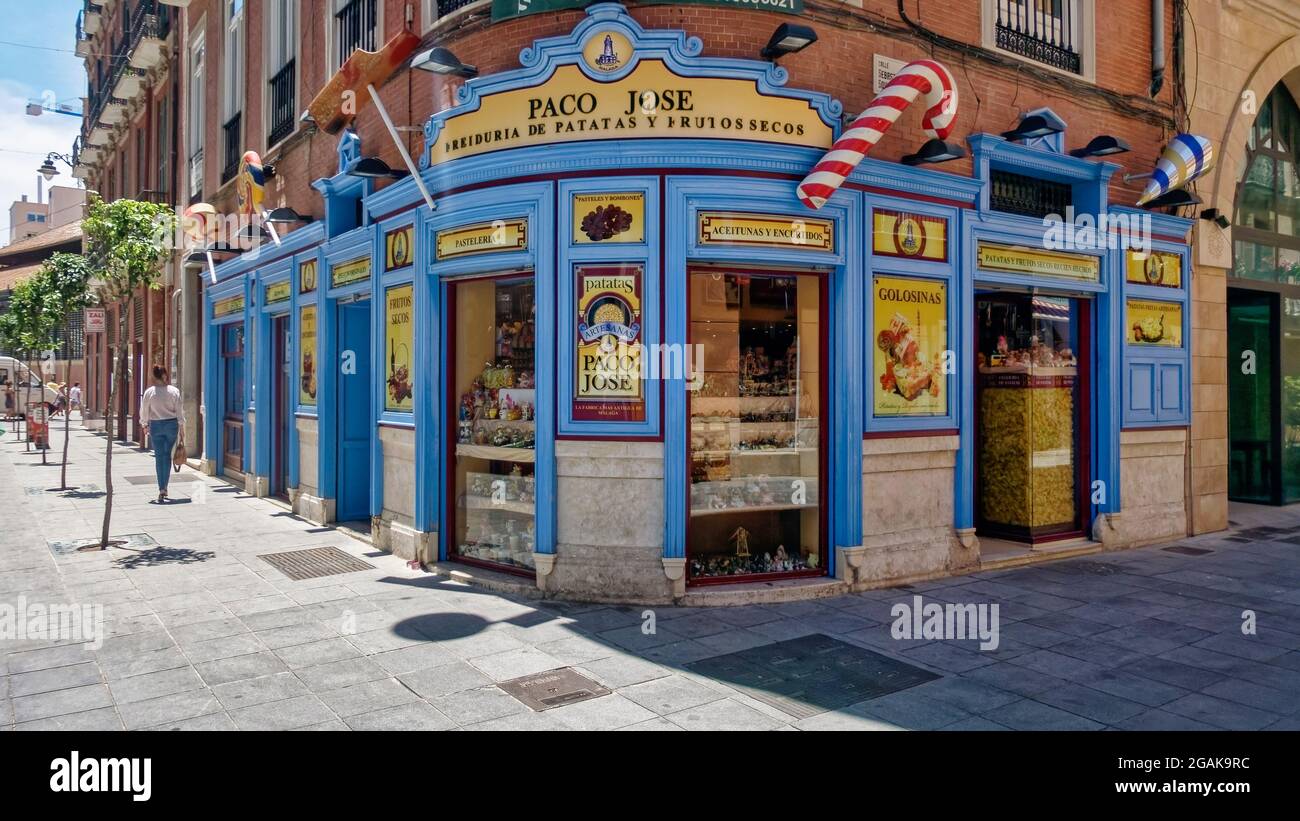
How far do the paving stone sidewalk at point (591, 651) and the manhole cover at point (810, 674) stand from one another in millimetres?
44

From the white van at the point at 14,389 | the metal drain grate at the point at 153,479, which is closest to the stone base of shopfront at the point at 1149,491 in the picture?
the metal drain grate at the point at 153,479

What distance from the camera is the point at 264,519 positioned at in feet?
36.8

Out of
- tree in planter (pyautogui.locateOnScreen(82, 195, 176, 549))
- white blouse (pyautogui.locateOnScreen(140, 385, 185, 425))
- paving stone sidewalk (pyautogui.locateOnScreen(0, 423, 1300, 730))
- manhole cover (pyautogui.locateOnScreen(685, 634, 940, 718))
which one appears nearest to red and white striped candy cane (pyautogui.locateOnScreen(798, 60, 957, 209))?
paving stone sidewalk (pyautogui.locateOnScreen(0, 423, 1300, 730))

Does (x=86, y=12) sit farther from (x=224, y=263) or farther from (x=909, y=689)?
(x=909, y=689)

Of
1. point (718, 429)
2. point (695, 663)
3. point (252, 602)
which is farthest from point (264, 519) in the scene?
point (695, 663)

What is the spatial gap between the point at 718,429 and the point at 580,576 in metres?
1.81

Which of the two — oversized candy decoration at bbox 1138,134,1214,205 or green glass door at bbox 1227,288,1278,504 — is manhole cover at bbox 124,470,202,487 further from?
green glass door at bbox 1227,288,1278,504

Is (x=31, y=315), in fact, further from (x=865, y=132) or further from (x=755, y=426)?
(x=865, y=132)

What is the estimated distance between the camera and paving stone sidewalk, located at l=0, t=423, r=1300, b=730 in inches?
190

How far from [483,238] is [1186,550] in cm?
883

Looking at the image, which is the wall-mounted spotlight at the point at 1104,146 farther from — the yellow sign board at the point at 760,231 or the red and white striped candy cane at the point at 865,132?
the yellow sign board at the point at 760,231

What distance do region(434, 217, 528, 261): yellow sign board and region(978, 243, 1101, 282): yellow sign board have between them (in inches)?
188

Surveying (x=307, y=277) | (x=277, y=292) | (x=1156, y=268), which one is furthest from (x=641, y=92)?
(x=277, y=292)

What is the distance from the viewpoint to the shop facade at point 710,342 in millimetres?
7219
